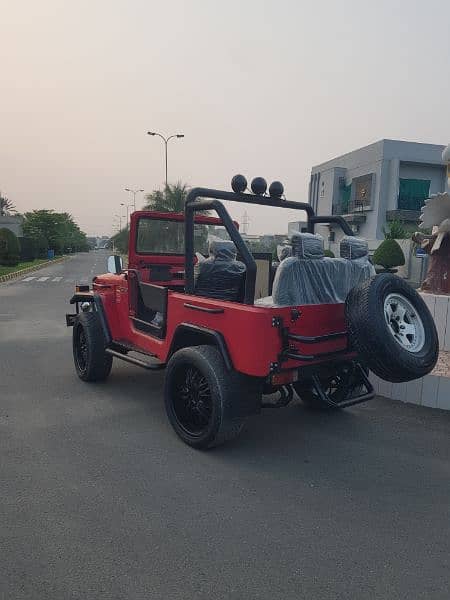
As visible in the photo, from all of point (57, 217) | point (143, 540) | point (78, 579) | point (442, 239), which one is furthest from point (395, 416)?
point (57, 217)

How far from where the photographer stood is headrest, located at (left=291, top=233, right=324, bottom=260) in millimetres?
3811

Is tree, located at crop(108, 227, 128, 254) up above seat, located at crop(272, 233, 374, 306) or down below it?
below

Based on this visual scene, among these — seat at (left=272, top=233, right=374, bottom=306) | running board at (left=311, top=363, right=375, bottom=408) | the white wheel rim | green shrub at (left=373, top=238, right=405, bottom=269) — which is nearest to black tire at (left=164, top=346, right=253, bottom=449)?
running board at (left=311, top=363, right=375, bottom=408)

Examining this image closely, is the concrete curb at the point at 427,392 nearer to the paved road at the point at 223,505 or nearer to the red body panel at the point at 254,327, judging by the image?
the paved road at the point at 223,505

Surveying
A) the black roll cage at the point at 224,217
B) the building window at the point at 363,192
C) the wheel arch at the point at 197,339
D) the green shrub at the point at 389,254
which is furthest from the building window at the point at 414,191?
the wheel arch at the point at 197,339

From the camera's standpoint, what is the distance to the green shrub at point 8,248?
2823 cm

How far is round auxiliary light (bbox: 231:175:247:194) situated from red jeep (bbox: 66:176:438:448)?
10 mm

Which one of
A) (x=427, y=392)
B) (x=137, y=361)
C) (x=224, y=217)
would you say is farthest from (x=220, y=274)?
(x=427, y=392)

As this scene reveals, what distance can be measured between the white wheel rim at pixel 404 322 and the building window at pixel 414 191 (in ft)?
124

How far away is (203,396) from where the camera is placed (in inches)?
155

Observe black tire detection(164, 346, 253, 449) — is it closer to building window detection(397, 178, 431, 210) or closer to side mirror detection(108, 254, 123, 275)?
side mirror detection(108, 254, 123, 275)

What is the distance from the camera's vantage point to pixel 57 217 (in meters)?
64.6

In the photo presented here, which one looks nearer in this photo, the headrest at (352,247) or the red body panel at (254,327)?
the red body panel at (254,327)

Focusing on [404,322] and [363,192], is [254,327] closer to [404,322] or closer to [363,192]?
[404,322]
